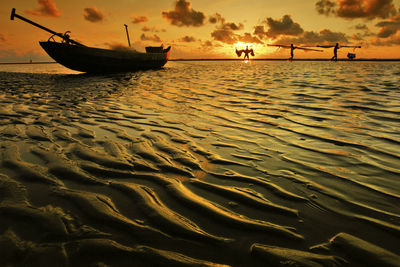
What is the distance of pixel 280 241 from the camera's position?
1790mm

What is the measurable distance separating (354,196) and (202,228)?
1679 mm

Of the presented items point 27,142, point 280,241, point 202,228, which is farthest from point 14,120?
point 280,241

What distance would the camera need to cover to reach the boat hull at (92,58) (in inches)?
901

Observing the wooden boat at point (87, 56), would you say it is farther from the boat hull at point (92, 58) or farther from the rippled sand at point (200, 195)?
the rippled sand at point (200, 195)

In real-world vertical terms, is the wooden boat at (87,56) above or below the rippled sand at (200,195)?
above

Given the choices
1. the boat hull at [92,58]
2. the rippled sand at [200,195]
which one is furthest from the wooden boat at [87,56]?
the rippled sand at [200,195]

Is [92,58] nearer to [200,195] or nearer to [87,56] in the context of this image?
[87,56]

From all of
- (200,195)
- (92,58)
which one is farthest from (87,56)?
(200,195)

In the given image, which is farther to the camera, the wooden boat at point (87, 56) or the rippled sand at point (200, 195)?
the wooden boat at point (87, 56)

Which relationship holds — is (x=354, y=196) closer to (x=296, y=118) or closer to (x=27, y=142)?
(x=296, y=118)

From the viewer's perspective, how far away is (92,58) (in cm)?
2447

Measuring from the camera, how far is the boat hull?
22.9 meters

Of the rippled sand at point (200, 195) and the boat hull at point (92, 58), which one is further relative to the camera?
the boat hull at point (92, 58)

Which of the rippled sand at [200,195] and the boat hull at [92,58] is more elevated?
the boat hull at [92,58]
